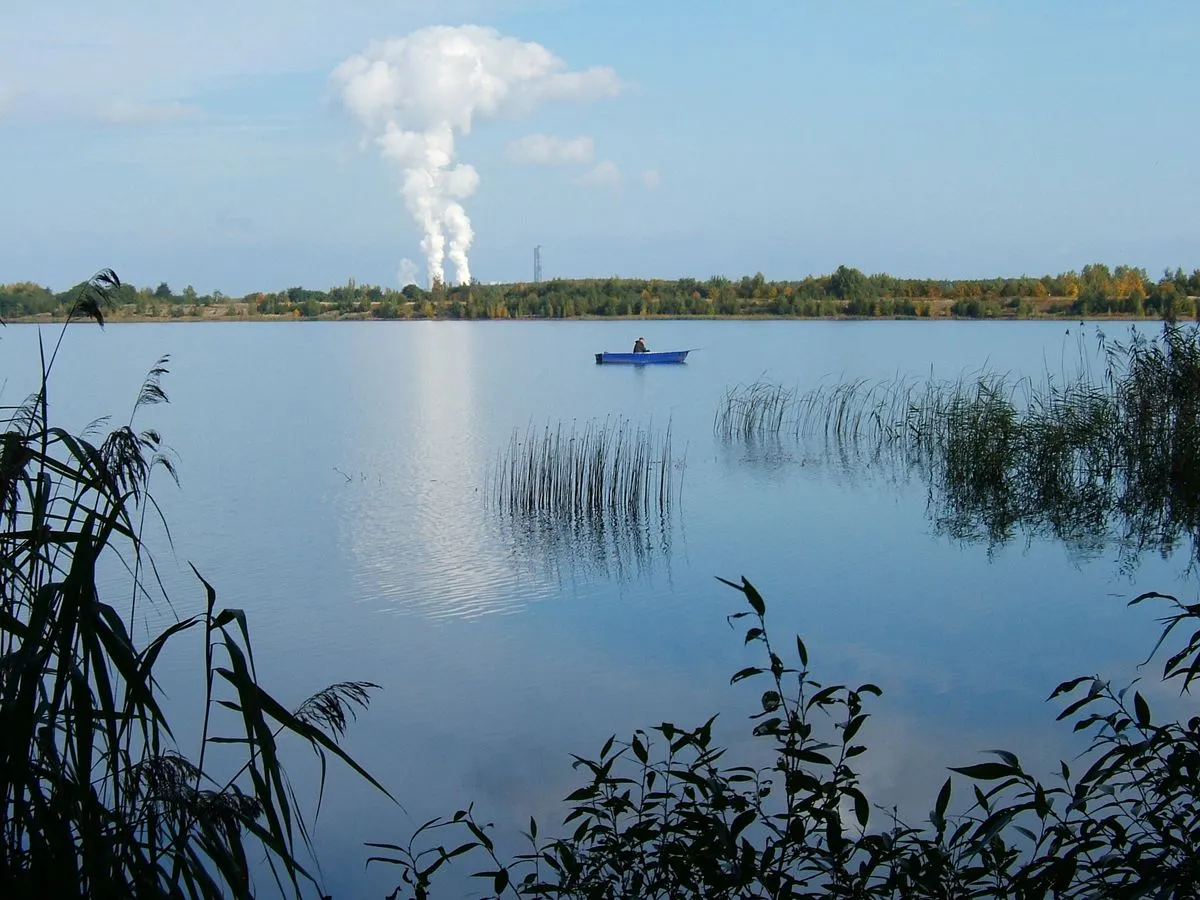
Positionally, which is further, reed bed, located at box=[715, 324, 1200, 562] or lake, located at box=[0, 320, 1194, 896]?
reed bed, located at box=[715, 324, 1200, 562]

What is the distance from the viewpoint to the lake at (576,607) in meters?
4.52

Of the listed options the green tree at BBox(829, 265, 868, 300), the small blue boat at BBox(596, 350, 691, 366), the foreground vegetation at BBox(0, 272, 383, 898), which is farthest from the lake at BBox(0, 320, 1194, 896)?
the green tree at BBox(829, 265, 868, 300)

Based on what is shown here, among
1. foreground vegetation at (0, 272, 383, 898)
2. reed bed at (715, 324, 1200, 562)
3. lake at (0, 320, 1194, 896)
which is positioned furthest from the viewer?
reed bed at (715, 324, 1200, 562)

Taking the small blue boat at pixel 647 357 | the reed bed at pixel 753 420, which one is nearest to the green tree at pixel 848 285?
the small blue boat at pixel 647 357

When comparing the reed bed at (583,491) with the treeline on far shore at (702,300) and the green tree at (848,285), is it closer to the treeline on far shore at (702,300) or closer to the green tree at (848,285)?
the treeline on far shore at (702,300)

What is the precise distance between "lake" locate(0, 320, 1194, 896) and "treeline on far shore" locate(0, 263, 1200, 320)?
35.2 meters

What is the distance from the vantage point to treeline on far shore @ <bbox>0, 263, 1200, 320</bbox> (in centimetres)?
5278

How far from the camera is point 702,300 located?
68.1 meters

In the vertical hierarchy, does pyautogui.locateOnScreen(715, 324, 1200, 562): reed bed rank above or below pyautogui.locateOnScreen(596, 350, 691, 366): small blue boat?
below

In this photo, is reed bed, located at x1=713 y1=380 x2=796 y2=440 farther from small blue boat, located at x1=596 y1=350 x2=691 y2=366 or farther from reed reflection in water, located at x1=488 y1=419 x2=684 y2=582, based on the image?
small blue boat, located at x1=596 y1=350 x2=691 y2=366

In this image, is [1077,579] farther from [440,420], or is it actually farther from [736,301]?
[736,301]

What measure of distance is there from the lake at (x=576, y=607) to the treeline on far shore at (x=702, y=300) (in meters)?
35.2

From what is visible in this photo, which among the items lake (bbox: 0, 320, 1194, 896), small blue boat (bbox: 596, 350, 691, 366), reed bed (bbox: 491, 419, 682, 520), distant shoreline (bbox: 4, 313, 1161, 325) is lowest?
lake (bbox: 0, 320, 1194, 896)

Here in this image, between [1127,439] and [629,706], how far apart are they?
6.72 m
